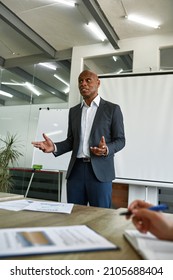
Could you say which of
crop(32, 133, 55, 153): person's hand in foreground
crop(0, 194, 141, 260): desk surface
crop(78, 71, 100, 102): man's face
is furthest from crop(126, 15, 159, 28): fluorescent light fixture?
crop(0, 194, 141, 260): desk surface

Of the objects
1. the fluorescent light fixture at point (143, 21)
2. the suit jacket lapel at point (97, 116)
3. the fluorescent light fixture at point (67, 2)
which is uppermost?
the fluorescent light fixture at point (67, 2)

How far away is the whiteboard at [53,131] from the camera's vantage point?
379 cm

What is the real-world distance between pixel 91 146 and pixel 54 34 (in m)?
3.04

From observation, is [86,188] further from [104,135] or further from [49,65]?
[49,65]

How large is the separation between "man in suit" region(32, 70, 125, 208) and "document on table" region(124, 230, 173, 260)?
843mm

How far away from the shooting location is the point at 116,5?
3.17 meters

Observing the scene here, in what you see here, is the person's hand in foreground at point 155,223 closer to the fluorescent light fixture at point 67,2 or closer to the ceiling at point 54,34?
the ceiling at point 54,34

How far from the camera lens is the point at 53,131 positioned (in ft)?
13.1

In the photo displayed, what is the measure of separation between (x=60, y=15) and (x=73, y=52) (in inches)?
36.9

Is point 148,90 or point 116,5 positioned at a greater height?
point 116,5

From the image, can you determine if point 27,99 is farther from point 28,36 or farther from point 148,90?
point 148,90

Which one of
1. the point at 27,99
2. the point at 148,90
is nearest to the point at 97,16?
the point at 148,90

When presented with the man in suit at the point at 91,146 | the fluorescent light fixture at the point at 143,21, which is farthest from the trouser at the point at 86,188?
the fluorescent light fixture at the point at 143,21

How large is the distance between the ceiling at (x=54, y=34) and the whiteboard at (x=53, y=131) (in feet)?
1.79
